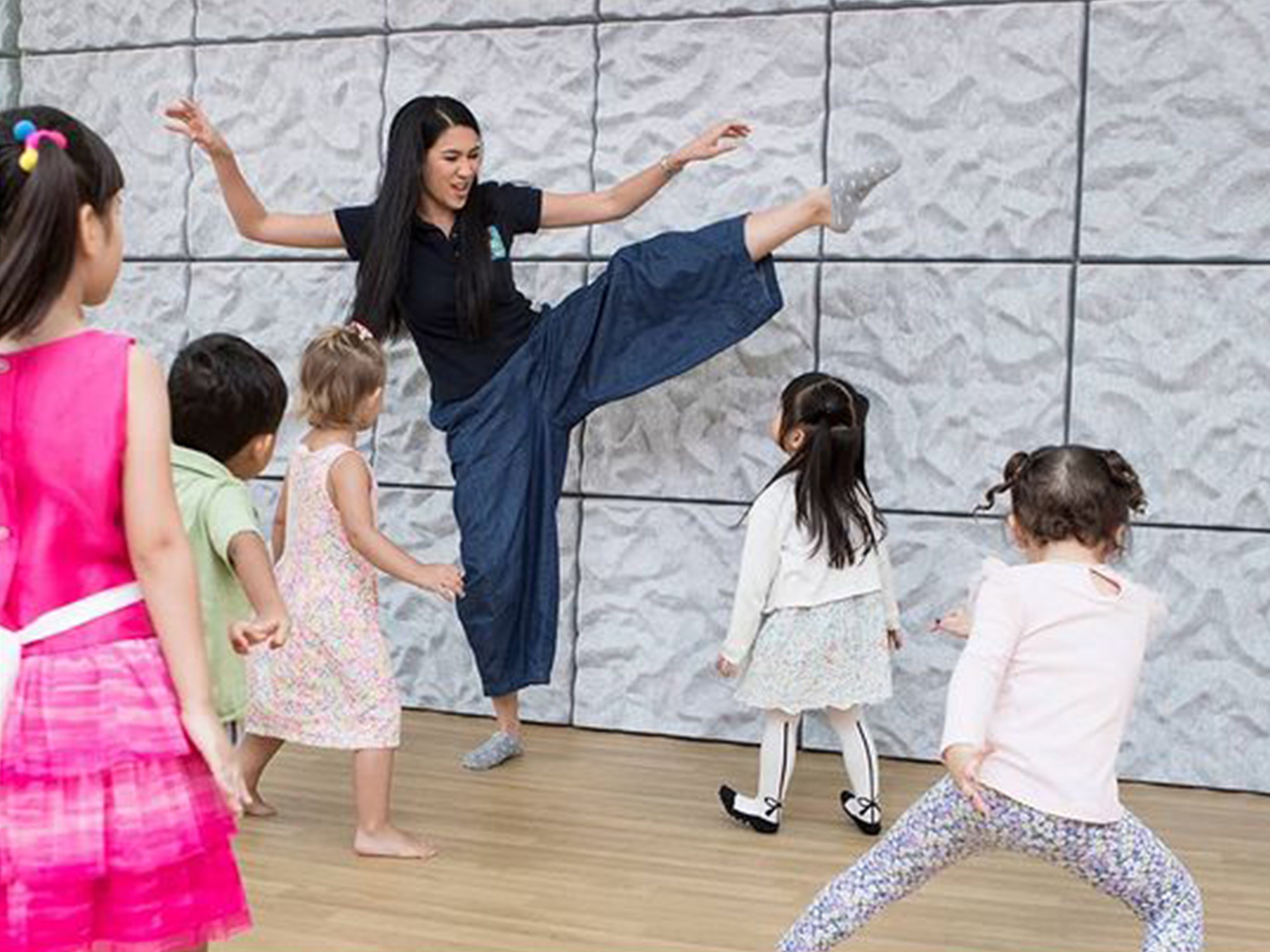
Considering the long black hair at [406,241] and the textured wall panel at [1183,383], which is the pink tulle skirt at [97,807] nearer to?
the long black hair at [406,241]

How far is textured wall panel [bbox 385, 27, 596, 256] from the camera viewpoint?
3967mm

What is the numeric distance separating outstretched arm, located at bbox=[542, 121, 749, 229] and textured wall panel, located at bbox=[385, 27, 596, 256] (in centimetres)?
26

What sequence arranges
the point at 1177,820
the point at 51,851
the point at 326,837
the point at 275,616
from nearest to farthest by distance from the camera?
the point at 51,851
the point at 275,616
the point at 326,837
the point at 1177,820

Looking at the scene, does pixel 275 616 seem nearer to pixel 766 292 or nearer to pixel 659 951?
pixel 659 951

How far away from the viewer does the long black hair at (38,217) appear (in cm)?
153

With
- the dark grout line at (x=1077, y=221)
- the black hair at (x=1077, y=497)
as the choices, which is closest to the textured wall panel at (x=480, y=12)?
the dark grout line at (x=1077, y=221)

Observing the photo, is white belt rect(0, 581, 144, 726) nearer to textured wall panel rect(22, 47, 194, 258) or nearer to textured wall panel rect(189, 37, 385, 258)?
textured wall panel rect(189, 37, 385, 258)

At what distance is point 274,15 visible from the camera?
14.0ft

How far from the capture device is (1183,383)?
3.52 metres

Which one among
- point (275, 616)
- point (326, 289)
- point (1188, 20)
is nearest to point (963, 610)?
point (275, 616)

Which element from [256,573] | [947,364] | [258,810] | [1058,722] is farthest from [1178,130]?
[258,810]

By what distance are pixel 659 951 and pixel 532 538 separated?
1.35 metres

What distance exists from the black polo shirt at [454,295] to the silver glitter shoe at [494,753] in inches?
31.2

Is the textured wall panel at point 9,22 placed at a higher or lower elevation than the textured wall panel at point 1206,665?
higher
